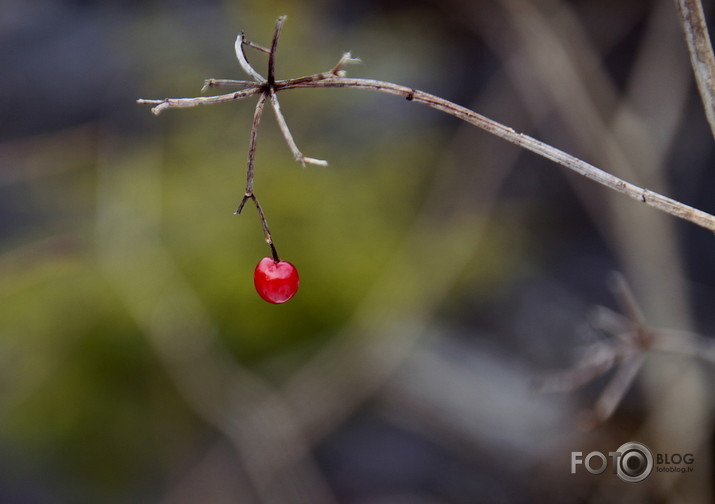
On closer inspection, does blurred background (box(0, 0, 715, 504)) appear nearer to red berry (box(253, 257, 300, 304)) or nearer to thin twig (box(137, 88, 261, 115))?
red berry (box(253, 257, 300, 304))

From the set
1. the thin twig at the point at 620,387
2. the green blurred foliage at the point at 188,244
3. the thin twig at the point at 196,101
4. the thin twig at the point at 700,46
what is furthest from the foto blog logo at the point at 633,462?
the thin twig at the point at 196,101

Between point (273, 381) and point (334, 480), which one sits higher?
point (273, 381)

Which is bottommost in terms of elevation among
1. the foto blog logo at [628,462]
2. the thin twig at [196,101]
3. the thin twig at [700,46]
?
the foto blog logo at [628,462]

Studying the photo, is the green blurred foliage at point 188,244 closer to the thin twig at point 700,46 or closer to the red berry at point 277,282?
the red berry at point 277,282

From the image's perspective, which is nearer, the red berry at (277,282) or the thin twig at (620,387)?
the red berry at (277,282)

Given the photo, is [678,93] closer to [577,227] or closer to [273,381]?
[577,227]

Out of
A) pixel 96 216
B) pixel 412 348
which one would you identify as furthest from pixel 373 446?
pixel 96 216

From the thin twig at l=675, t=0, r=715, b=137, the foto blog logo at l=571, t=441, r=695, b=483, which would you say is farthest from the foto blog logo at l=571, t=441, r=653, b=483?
the thin twig at l=675, t=0, r=715, b=137
